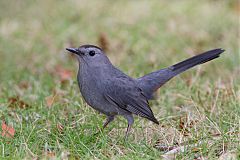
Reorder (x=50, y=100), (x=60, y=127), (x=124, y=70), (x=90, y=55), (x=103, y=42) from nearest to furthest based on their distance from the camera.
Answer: (x=60, y=127) → (x=90, y=55) → (x=50, y=100) → (x=124, y=70) → (x=103, y=42)

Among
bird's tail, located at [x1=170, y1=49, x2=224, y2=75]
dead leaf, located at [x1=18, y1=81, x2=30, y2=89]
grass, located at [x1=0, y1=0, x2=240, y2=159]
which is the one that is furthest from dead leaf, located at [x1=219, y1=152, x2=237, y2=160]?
dead leaf, located at [x1=18, y1=81, x2=30, y2=89]

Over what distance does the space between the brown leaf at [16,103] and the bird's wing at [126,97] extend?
1034mm

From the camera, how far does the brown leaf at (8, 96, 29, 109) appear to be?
20.5ft

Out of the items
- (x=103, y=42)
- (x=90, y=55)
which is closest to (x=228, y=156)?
(x=90, y=55)

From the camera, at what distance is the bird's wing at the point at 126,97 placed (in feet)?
18.5

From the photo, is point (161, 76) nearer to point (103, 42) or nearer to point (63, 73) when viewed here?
point (63, 73)

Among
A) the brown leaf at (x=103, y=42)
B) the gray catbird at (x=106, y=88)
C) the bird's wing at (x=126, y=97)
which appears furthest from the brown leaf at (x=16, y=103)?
the brown leaf at (x=103, y=42)

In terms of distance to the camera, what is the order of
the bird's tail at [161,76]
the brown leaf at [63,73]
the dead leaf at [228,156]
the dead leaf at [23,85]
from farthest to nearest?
the brown leaf at [63,73], the dead leaf at [23,85], the bird's tail at [161,76], the dead leaf at [228,156]

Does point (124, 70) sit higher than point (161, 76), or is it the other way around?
point (124, 70)

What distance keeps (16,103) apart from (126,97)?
124 centimetres

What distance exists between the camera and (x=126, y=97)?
5.74m

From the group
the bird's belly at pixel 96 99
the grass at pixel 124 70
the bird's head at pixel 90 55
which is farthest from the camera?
the bird's head at pixel 90 55

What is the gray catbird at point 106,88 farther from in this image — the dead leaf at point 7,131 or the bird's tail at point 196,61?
the dead leaf at point 7,131

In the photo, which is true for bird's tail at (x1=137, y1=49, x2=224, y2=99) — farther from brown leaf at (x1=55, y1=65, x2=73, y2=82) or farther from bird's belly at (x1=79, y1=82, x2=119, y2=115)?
brown leaf at (x1=55, y1=65, x2=73, y2=82)
